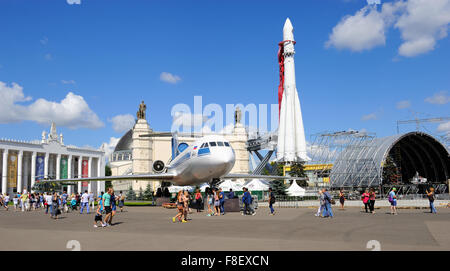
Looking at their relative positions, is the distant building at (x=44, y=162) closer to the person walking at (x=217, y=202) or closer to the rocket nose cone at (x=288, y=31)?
the rocket nose cone at (x=288, y=31)

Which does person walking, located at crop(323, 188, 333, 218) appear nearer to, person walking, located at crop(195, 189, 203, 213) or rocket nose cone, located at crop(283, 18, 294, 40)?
person walking, located at crop(195, 189, 203, 213)

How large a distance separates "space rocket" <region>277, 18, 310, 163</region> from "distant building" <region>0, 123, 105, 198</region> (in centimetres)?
4075

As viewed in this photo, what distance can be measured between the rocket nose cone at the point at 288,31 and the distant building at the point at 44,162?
4823cm

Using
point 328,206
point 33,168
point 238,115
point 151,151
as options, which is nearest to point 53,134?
point 33,168

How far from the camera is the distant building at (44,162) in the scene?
72375 millimetres

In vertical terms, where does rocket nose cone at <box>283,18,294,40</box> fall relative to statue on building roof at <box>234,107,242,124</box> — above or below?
above

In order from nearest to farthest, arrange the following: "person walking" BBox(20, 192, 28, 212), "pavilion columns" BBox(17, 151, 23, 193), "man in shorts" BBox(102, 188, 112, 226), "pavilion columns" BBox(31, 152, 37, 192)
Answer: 1. "man in shorts" BBox(102, 188, 112, 226)
2. "person walking" BBox(20, 192, 28, 212)
3. "pavilion columns" BBox(17, 151, 23, 193)
4. "pavilion columns" BBox(31, 152, 37, 192)

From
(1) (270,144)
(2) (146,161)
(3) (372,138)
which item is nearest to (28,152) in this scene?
(2) (146,161)

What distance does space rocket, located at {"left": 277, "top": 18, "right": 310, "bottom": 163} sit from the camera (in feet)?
207

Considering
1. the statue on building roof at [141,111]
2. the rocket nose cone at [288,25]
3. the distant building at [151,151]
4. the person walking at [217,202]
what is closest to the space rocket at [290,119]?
the rocket nose cone at [288,25]

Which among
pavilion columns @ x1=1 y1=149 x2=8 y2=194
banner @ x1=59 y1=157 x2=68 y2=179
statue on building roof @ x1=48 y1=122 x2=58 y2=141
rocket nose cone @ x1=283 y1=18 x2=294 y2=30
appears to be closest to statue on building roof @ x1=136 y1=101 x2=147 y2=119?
statue on building roof @ x1=48 y1=122 x2=58 y2=141

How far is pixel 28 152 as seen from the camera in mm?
78812

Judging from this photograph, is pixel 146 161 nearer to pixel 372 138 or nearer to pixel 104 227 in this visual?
pixel 372 138
